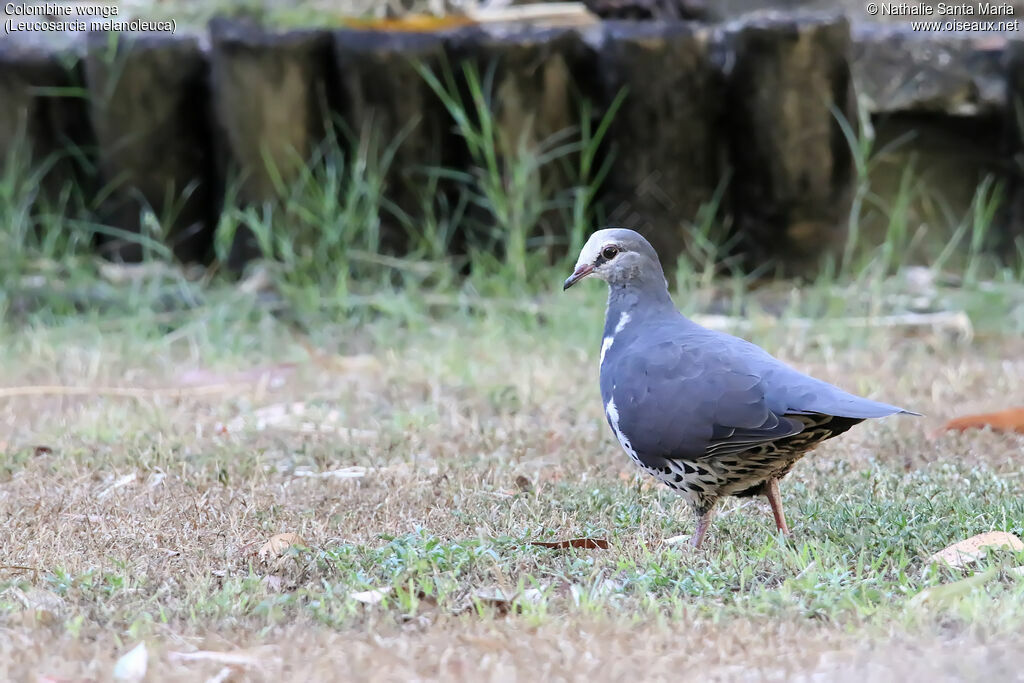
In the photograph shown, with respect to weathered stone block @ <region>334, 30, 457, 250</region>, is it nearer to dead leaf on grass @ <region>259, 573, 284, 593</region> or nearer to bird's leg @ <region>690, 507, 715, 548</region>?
bird's leg @ <region>690, 507, 715, 548</region>

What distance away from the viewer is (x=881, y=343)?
5.64 metres

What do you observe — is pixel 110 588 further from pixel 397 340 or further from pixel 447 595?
pixel 397 340

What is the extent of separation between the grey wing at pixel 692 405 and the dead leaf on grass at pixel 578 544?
23 cm

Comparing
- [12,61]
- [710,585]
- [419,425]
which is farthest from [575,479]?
[12,61]

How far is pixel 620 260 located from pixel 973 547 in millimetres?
1211

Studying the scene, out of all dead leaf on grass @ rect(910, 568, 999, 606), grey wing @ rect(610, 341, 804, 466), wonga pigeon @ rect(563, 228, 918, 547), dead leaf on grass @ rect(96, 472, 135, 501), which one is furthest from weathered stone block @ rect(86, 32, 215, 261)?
dead leaf on grass @ rect(910, 568, 999, 606)

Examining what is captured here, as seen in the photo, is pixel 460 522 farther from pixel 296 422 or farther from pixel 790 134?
pixel 790 134

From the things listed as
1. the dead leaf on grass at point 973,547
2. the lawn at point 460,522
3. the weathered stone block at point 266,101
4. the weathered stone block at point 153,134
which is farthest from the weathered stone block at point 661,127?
the dead leaf on grass at point 973,547

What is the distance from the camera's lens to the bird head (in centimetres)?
359

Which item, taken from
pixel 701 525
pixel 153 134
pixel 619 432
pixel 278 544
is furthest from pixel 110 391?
pixel 701 525

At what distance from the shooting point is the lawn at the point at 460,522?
2.46 meters

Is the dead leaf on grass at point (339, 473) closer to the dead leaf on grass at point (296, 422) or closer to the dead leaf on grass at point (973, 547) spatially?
the dead leaf on grass at point (296, 422)

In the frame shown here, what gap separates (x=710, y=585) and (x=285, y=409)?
8.05 ft

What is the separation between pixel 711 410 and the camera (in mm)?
3027
